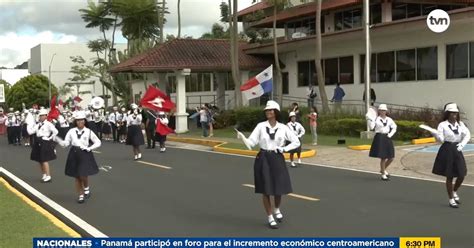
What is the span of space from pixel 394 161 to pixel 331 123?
362 inches

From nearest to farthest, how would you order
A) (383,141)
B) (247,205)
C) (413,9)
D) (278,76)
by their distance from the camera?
(247,205), (383,141), (413,9), (278,76)

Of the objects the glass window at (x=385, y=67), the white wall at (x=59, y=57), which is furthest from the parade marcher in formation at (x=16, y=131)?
the white wall at (x=59, y=57)

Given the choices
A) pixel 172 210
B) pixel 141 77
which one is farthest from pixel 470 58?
pixel 141 77

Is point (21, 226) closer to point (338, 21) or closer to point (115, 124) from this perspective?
point (115, 124)

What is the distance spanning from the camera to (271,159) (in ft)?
28.2

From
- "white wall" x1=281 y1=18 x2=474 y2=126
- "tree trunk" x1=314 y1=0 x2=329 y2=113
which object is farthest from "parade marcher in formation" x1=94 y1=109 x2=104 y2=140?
"tree trunk" x1=314 y1=0 x2=329 y2=113

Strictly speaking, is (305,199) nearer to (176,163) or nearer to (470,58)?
(176,163)

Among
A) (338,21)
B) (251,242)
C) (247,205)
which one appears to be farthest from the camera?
(338,21)

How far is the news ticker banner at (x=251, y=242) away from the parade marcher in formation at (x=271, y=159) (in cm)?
95

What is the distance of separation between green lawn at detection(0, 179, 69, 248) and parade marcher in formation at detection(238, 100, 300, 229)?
276 cm

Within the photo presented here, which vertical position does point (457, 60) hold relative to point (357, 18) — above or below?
below

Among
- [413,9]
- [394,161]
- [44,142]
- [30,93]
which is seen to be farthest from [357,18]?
[30,93]

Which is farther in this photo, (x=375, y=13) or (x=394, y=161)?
(x=375, y=13)

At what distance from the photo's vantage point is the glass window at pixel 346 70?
31036mm
